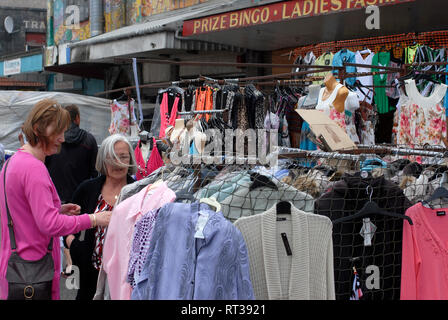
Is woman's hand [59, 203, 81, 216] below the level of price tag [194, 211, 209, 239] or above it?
below

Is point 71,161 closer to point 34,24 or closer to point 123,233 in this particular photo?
point 123,233

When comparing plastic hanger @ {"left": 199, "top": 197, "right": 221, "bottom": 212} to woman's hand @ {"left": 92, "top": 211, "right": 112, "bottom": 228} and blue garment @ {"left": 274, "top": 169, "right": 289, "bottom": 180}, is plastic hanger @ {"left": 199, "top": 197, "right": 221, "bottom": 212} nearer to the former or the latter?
woman's hand @ {"left": 92, "top": 211, "right": 112, "bottom": 228}

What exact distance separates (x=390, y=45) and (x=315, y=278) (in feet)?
19.4

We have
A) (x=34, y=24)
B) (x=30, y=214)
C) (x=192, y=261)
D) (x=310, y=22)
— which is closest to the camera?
(x=192, y=261)

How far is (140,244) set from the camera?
8.87ft

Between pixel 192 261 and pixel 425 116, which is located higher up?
pixel 425 116

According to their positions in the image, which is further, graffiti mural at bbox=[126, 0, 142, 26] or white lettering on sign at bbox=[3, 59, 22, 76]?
white lettering on sign at bbox=[3, 59, 22, 76]

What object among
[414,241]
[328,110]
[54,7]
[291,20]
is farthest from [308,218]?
[54,7]

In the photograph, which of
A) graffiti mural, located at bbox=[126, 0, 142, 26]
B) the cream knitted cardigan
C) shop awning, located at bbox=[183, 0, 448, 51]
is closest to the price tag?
the cream knitted cardigan

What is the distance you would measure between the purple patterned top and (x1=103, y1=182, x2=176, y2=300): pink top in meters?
0.10

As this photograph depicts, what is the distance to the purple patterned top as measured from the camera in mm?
2674

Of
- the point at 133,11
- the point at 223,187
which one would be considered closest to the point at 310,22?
the point at 223,187

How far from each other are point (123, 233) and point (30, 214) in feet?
1.92
